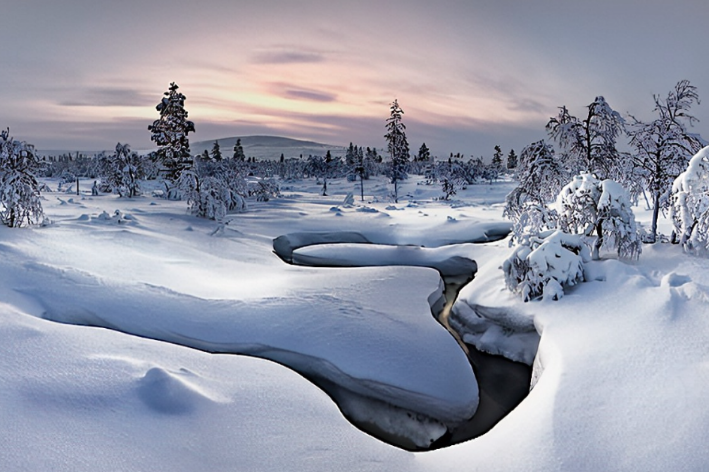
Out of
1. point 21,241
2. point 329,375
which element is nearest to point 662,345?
point 329,375

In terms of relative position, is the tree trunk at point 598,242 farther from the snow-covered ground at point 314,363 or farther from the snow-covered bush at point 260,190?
the snow-covered bush at point 260,190

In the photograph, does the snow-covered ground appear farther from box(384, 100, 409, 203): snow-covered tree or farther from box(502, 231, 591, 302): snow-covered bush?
box(384, 100, 409, 203): snow-covered tree

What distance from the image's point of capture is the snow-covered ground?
15.6 ft

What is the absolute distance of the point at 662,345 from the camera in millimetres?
7035

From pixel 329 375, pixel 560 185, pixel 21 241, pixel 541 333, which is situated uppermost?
pixel 560 185

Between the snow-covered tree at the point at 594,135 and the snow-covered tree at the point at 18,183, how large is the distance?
21925mm

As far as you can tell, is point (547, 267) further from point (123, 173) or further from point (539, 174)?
point (123, 173)

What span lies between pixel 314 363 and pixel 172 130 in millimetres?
32639

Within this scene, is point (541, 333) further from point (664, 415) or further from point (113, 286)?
point (113, 286)

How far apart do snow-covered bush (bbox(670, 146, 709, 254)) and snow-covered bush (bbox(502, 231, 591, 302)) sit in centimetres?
276

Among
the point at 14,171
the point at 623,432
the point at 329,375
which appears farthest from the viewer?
the point at 14,171

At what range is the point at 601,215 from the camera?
1174 cm

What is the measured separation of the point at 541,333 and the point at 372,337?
3887 millimetres

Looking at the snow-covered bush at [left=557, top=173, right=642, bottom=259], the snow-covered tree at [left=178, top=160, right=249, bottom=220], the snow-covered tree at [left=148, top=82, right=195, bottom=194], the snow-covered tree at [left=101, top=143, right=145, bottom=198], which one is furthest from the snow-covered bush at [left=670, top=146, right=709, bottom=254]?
the snow-covered tree at [left=101, top=143, right=145, bottom=198]
